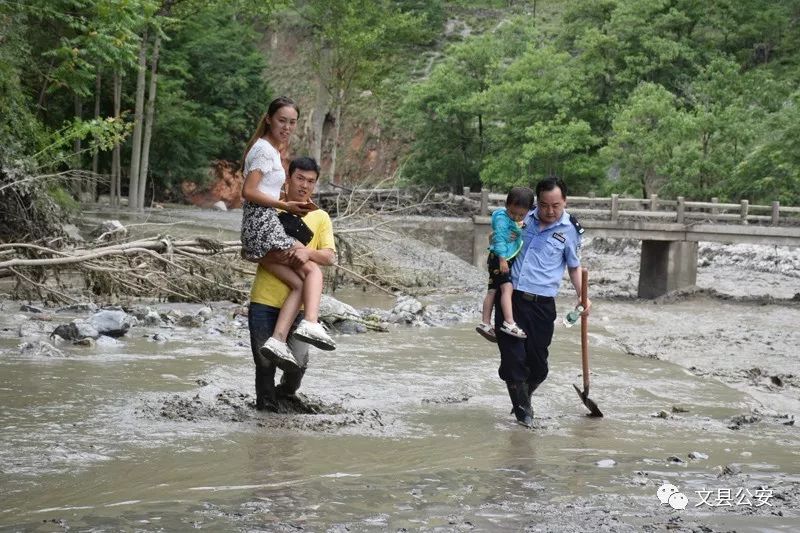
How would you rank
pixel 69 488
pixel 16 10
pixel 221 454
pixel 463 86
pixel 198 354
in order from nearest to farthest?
pixel 69 488 < pixel 221 454 < pixel 198 354 < pixel 16 10 < pixel 463 86

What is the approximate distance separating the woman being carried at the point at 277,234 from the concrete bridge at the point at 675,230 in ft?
74.6

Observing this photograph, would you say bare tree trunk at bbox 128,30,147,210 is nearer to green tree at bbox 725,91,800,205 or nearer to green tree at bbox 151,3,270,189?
green tree at bbox 151,3,270,189

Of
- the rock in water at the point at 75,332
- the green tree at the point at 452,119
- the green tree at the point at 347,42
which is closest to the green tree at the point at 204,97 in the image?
the green tree at the point at 347,42

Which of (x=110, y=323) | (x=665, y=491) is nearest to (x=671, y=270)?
(x=110, y=323)

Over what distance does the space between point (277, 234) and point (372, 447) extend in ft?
4.94

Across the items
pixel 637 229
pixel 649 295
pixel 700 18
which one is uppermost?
pixel 700 18

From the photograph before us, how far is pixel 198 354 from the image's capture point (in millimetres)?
11062

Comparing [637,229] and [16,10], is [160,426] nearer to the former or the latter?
[16,10]

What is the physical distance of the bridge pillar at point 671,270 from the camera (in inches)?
1163

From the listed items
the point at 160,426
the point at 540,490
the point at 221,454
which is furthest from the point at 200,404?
the point at 540,490

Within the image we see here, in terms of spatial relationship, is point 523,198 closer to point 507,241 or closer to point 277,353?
point 507,241

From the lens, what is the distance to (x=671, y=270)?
1169 inches

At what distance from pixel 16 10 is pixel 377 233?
23.1 ft

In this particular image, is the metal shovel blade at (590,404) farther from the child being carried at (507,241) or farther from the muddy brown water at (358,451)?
the child being carried at (507,241)
